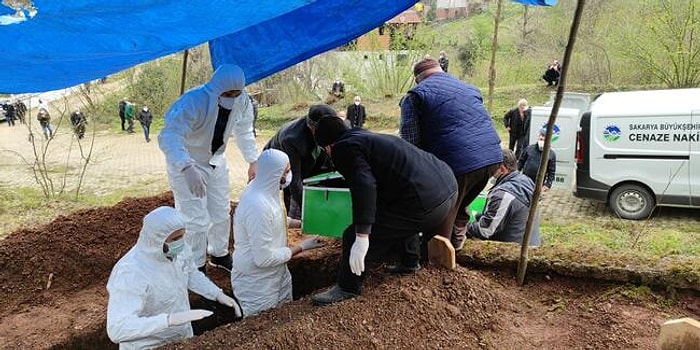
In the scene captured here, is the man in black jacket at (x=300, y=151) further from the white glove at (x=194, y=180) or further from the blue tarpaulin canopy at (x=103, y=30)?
the blue tarpaulin canopy at (x=103, y=30)

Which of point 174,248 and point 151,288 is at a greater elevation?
point 174,248

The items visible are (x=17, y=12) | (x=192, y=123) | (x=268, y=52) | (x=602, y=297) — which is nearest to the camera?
(x=17, y=12)

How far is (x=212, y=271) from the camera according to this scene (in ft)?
15.6

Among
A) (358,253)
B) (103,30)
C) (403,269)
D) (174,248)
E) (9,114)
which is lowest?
(9,114)

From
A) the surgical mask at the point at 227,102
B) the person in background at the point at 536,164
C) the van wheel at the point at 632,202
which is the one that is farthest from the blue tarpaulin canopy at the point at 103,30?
the van wheel at the point at 632,202

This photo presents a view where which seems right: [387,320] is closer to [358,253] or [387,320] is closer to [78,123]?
[358,253]

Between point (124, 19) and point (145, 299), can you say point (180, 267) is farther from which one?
point (124, 19)

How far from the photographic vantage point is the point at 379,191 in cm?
317

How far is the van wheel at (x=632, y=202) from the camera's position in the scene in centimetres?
812

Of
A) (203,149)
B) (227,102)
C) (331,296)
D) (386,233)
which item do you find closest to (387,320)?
(331,296)

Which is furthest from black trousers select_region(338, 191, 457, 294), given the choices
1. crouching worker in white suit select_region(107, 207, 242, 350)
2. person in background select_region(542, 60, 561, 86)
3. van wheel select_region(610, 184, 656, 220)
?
person in background select_region(542, 60, 561, 86)

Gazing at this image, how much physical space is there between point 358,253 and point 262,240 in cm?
64

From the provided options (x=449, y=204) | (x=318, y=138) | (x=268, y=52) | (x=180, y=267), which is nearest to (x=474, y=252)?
(x=449, y=204)

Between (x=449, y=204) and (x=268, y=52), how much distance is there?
2.74m
